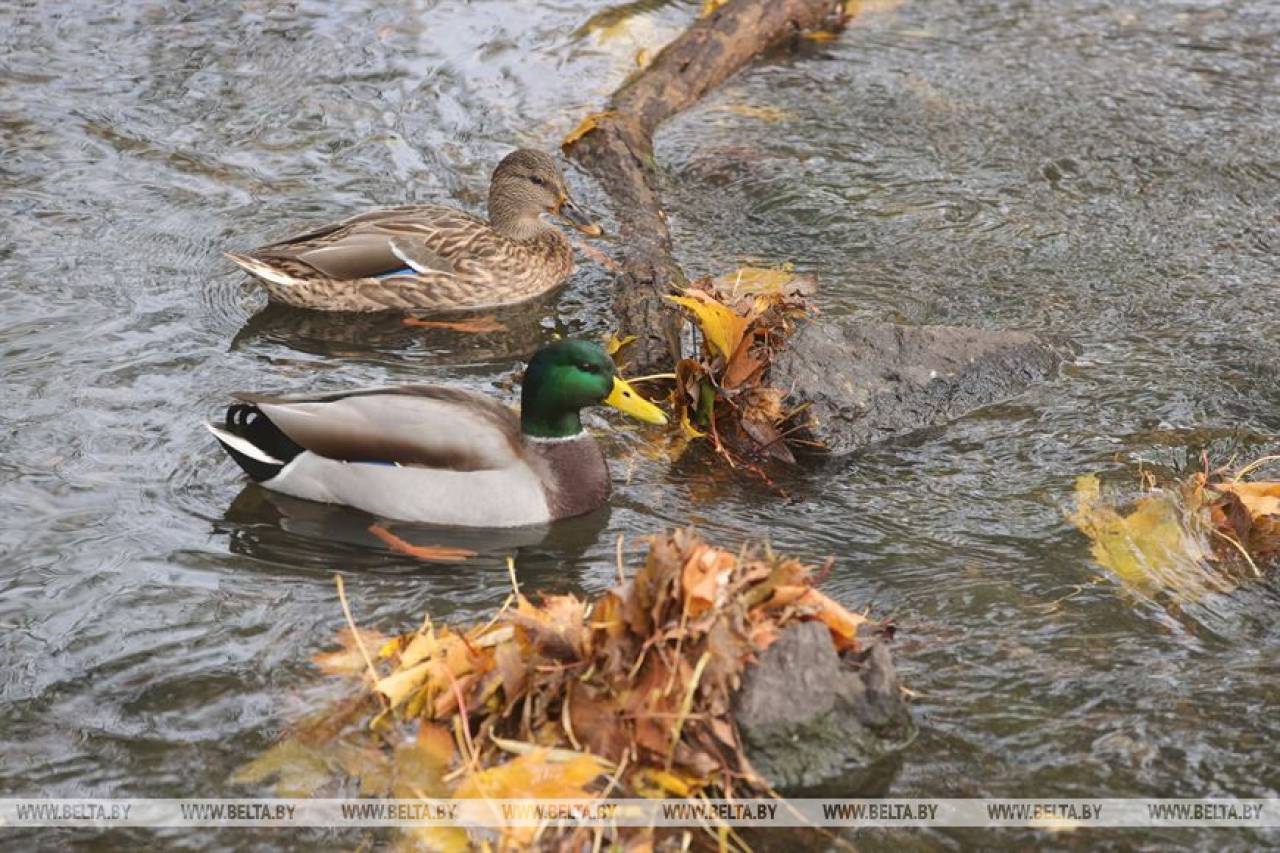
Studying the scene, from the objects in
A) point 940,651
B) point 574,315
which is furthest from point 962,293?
point 940,651

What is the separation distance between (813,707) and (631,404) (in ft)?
6.93

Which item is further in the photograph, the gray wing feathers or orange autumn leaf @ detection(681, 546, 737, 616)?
the gray wing feathers

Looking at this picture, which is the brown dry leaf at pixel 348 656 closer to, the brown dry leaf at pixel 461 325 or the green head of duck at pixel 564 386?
the green head of duck at pixel 564 386

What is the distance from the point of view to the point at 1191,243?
8.38 m

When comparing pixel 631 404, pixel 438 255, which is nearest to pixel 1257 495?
pixel 631 404

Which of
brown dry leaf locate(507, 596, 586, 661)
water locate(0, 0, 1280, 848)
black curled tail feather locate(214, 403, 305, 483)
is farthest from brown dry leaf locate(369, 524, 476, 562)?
brown dry leaf locate(507, 596, 586, 661)

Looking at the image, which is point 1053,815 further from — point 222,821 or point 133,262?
point 133,262

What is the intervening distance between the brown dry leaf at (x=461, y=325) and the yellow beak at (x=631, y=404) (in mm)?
1850

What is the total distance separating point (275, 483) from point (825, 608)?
2478mm

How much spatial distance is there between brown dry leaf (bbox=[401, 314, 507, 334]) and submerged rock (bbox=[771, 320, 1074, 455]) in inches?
73.3

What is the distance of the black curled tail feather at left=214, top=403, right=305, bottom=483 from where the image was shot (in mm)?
6160

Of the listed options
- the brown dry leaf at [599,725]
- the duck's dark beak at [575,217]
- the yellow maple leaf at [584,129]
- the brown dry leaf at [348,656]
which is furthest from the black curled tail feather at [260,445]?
the yellow maple leaf at [584,129]

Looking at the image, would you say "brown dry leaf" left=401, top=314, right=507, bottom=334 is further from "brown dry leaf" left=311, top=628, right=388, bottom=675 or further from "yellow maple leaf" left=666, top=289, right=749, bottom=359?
"brown dry leaf" left=311, top=628, right=388, bottom=675

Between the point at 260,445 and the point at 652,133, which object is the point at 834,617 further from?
the point at 652,133
